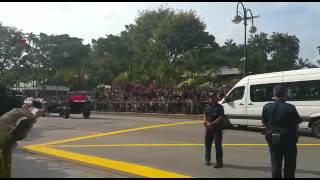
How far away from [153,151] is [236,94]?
Result: 808 cm

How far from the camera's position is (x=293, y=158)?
27.6 ft

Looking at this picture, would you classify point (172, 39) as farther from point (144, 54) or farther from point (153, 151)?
point (153, 151)

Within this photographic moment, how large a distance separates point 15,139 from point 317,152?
9.93 m

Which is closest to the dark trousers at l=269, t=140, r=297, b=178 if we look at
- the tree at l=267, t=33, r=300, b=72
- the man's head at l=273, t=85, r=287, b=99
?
the man's head at l=273, t=85, r=287, b=99

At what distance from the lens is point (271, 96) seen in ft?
66.1

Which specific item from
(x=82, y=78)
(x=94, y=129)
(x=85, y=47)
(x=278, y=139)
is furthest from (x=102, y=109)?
(x=85, y=47)

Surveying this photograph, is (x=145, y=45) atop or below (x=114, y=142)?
atop

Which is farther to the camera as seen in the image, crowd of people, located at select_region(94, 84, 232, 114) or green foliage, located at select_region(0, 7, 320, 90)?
green foliage, located at select_region(0, 7, 320, 90)

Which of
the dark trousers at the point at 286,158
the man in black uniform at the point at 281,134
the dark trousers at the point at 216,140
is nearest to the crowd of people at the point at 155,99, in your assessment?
the dark trousers at the point at 216,140

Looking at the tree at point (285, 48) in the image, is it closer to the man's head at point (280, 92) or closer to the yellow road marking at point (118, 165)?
the yellow road marking at point (118, 165)

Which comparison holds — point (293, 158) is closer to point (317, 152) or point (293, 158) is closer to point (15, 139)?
point (15, 139)

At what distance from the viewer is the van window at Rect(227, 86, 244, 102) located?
845 inches

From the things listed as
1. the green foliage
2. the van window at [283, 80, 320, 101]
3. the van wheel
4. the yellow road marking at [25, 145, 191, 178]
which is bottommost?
the yellow road marking at [25, 145, 191, 178]

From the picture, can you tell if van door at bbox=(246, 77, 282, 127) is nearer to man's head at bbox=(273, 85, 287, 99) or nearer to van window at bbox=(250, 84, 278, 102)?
van window at bbox=(250, 84, 278, 102)
